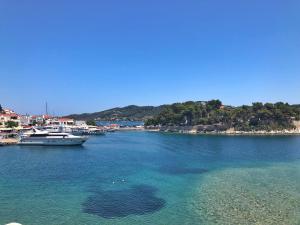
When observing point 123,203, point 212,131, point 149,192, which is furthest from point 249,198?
point 212,131

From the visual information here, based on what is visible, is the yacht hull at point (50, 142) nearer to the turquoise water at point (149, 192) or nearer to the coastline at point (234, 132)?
the turquoise water at point (149, 192)

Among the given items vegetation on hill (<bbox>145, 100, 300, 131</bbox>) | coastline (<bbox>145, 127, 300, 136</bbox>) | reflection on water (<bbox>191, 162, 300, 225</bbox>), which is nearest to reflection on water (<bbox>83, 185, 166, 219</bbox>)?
reflection on water (<bbox>191, 162, 300, 225</bbox>)

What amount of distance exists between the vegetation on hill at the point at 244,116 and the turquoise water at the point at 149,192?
85830 mm

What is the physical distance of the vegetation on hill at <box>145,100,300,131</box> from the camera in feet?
461

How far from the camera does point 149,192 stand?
112 feet

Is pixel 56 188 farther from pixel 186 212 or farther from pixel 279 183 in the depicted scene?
pixel 279 183

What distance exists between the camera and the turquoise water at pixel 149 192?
25984 mm

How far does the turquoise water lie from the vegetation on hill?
8583 cm

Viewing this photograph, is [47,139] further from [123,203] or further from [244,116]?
[244,116]

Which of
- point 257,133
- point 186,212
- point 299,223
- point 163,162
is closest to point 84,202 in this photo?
point 186,212

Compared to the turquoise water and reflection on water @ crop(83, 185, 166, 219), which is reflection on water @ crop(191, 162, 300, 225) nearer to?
the turquoise water

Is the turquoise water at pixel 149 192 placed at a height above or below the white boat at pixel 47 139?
below

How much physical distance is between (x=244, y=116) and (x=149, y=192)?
119 m

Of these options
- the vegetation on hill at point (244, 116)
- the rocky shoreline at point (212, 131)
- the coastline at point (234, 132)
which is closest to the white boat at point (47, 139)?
the coastline at point (234, 132)
